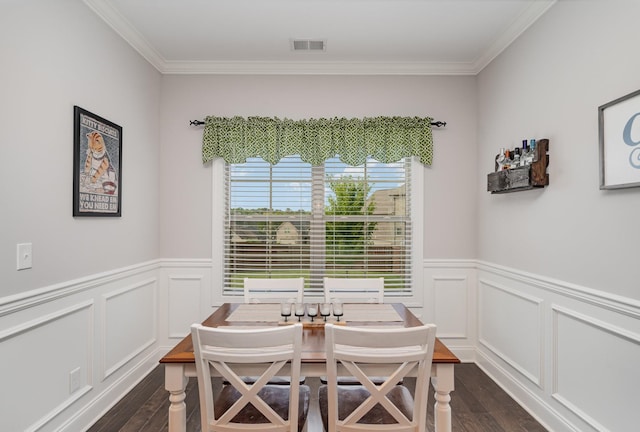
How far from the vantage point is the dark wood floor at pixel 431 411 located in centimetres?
242

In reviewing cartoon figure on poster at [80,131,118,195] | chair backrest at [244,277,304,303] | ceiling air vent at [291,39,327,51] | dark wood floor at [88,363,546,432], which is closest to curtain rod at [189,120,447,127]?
cartoon figure on poster at [80,131,118,195]

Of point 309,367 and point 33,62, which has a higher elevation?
point 33,62

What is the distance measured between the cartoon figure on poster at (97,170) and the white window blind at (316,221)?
110 centimetres

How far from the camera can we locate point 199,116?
355 cm

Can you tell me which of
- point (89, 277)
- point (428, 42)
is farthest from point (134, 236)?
point (428, 42)

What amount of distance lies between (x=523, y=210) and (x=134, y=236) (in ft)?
10.2

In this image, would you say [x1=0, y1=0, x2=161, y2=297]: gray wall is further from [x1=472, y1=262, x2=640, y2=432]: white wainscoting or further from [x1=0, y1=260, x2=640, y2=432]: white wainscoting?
[x1=472, y1=262, x2=640, y2=432]: white wainscoting

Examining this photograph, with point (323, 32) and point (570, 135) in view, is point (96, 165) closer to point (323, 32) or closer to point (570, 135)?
point (323, 32)

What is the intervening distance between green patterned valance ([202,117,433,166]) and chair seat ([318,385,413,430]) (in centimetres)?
210

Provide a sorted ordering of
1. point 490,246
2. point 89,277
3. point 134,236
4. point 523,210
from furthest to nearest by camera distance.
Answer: point 490,246 → point 134,236 → point 523,210 → point 89,277

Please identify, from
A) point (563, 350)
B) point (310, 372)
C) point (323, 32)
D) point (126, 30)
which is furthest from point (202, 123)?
point (563, 350)

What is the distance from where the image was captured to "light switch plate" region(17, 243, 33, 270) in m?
1.88

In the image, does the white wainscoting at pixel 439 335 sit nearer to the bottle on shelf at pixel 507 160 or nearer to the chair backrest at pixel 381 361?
the bottle on shelf at pixel 507 160

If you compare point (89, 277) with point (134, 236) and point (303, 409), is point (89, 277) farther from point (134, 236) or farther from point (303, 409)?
point (303, 409)
